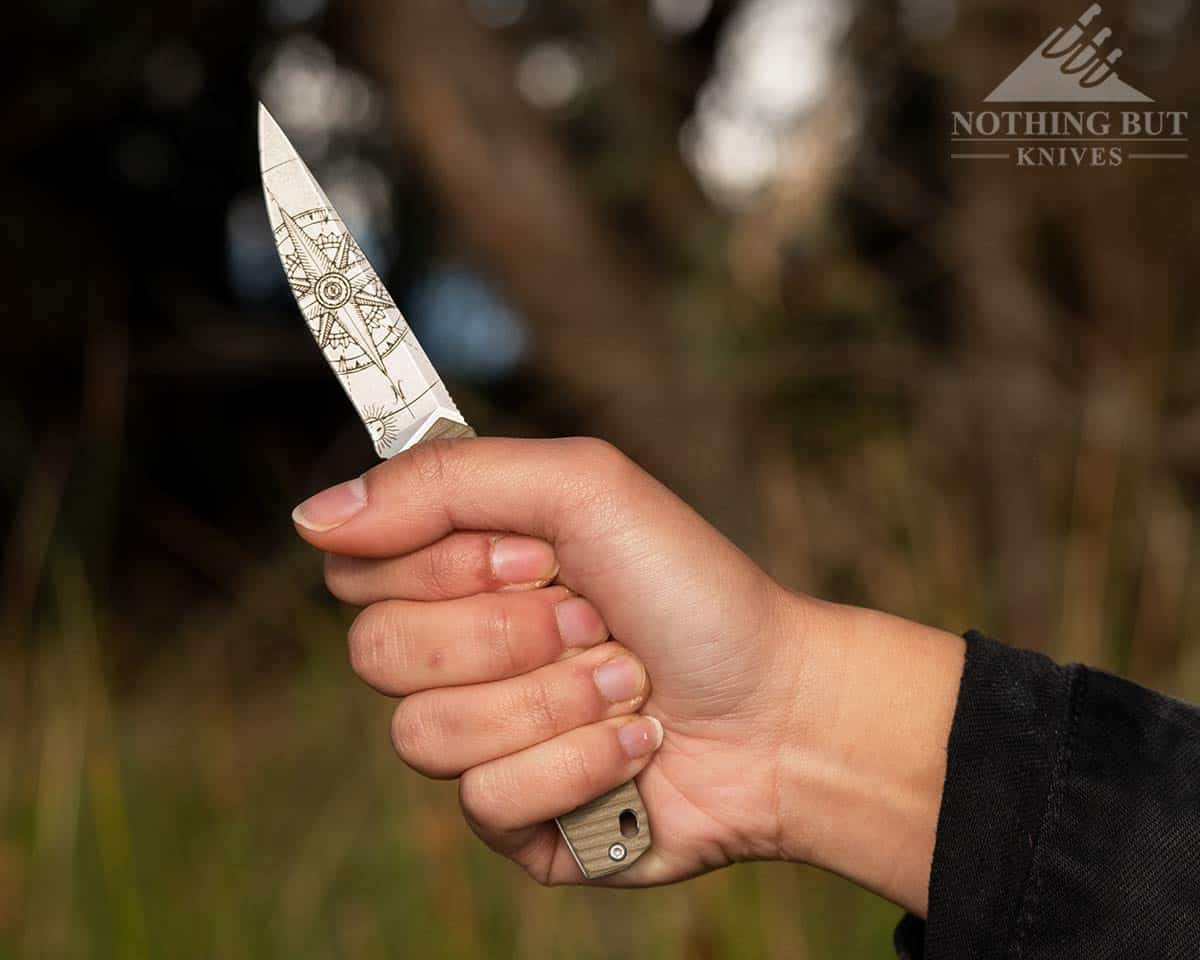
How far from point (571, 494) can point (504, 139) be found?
9.35ft

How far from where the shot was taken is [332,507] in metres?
1.00

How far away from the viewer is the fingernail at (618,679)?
1046 millimetres

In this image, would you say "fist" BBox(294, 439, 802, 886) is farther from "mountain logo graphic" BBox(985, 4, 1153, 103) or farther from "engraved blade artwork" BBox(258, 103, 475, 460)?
"mountain logo graphic" BBox(985, 4, 1153, 103)

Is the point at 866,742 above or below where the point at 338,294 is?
below

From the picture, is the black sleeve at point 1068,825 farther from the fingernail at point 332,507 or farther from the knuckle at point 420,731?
the fingernail at point 332,507

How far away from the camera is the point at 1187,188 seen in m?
2.85

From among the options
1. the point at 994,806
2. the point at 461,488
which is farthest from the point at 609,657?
the point at 994,806

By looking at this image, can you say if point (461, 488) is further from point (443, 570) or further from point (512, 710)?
point (512, 710)

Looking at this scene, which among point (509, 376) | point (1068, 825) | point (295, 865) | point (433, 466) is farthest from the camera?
point (509, 376)

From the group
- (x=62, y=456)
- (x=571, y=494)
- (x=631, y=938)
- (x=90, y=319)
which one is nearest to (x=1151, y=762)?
(x=571, y=494)

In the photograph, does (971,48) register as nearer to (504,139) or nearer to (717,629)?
(504,139)

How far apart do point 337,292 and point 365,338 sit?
51 mm

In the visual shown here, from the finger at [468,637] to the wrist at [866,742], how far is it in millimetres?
221

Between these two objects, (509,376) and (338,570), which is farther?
(509,376)
